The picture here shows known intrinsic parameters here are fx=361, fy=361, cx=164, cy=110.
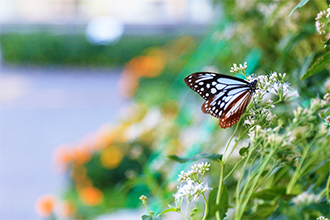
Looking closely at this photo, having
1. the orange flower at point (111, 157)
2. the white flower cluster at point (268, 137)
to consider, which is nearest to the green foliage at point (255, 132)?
the white flower cluster at point (268, 137)

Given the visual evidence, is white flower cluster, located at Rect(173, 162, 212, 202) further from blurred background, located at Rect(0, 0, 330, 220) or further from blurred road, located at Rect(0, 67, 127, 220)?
blurred road, located at Rect(0, 67, 127, 220)

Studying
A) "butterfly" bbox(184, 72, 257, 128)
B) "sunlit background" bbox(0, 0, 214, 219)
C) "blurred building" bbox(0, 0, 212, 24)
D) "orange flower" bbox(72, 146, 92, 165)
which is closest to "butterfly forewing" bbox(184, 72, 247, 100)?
"butterfly" bbox(184, 72, 257, 128)

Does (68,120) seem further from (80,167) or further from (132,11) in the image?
(132,11)

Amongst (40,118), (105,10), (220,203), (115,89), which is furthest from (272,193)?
(105,10)

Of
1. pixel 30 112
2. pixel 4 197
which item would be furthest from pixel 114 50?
pixel 4 197

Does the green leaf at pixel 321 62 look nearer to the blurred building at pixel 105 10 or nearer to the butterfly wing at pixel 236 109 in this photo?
the butterfly wing at pixel 236 109

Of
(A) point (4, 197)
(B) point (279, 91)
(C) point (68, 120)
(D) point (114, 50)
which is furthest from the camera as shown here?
(D) point (114, 50)

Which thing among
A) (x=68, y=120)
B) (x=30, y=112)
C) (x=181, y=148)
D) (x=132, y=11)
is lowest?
(x=181, y=148)

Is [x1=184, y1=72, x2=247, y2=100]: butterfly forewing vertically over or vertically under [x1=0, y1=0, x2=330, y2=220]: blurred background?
under
